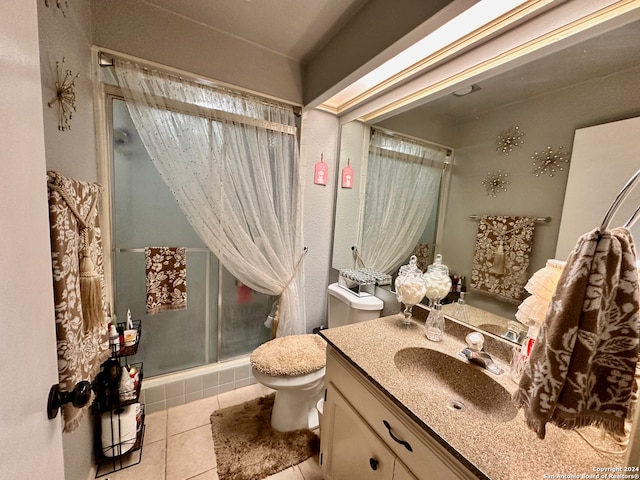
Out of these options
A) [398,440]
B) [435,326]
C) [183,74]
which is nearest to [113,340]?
[398,440]

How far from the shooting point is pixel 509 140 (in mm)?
1078

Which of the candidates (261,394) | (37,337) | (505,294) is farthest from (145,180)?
(505,294)

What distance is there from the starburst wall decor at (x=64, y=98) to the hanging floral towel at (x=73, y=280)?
0.25 m

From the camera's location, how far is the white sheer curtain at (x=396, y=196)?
148cm

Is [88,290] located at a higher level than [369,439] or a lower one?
higher

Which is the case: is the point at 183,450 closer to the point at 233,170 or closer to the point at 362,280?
the point at 362,280

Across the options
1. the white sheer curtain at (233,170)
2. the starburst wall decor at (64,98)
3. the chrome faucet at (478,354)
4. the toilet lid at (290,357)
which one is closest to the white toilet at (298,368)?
the toilet lid at (290,357)

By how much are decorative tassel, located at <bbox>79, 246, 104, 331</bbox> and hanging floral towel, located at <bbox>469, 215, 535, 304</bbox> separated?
5.42ft

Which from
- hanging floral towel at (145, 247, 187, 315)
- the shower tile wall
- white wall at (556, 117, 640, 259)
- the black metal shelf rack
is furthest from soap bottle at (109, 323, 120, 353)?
white wall at (556, 117, 640, 259)

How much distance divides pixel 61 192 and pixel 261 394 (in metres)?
1.83

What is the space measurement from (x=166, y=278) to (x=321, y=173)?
4.44ft

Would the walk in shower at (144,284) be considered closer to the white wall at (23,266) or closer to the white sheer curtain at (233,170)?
the white sheer curtain at (233,170)

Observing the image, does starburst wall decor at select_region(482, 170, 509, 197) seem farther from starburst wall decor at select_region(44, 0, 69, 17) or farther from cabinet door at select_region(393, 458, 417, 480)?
starburst wall decor at select_region(44, 0, 69, 17)

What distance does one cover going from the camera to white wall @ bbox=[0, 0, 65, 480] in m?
0.40
